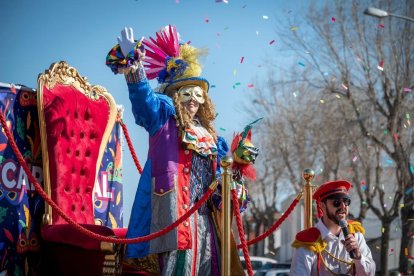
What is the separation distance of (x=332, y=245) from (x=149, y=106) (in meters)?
1.67

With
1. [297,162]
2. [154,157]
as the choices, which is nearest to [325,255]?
[154,157]

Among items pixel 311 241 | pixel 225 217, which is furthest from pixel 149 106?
pixel 311 241

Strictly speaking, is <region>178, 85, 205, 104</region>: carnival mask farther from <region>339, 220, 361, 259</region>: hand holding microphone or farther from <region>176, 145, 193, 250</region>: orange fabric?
<region>339, 220, 361, 259</region>: hand holding microphone

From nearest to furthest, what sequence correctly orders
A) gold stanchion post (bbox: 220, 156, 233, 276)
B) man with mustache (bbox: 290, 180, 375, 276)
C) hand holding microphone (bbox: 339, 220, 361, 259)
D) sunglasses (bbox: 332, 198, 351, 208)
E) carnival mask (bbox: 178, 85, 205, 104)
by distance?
1. hand holding microphone (bbox: 339, 220, 361, 259)
2. man with mustache (bbox: 290, 180, 375, 276)
3. sunglasses (bbox: 332, 198, 351, 208)
4. gold stanchion post (bbox: 220, 156, 233, 276)
5. carnival mask (bbox: 178, 85, 205, 104)

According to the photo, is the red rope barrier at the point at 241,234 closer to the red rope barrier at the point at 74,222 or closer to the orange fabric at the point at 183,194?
the red rope barrier at the point at 74,222

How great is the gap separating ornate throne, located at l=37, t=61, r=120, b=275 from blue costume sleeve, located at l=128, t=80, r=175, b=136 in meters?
0.92

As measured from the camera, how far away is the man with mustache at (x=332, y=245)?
16.9ft

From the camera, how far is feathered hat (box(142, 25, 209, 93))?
6.10m

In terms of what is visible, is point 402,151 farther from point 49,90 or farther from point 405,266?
point 49,90

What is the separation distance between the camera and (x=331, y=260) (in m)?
5.26

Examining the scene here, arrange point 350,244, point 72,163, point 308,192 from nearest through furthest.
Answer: point 350,244 < point 308,192 < point 72,163

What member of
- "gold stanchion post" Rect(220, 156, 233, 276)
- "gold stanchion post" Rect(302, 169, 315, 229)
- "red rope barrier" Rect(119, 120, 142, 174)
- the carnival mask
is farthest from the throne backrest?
"gold stanchion post" Rect(302, 169, 315, 229)

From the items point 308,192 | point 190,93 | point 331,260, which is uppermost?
point 190,93

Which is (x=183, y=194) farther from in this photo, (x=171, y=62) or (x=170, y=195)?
(x=171, y=62)
